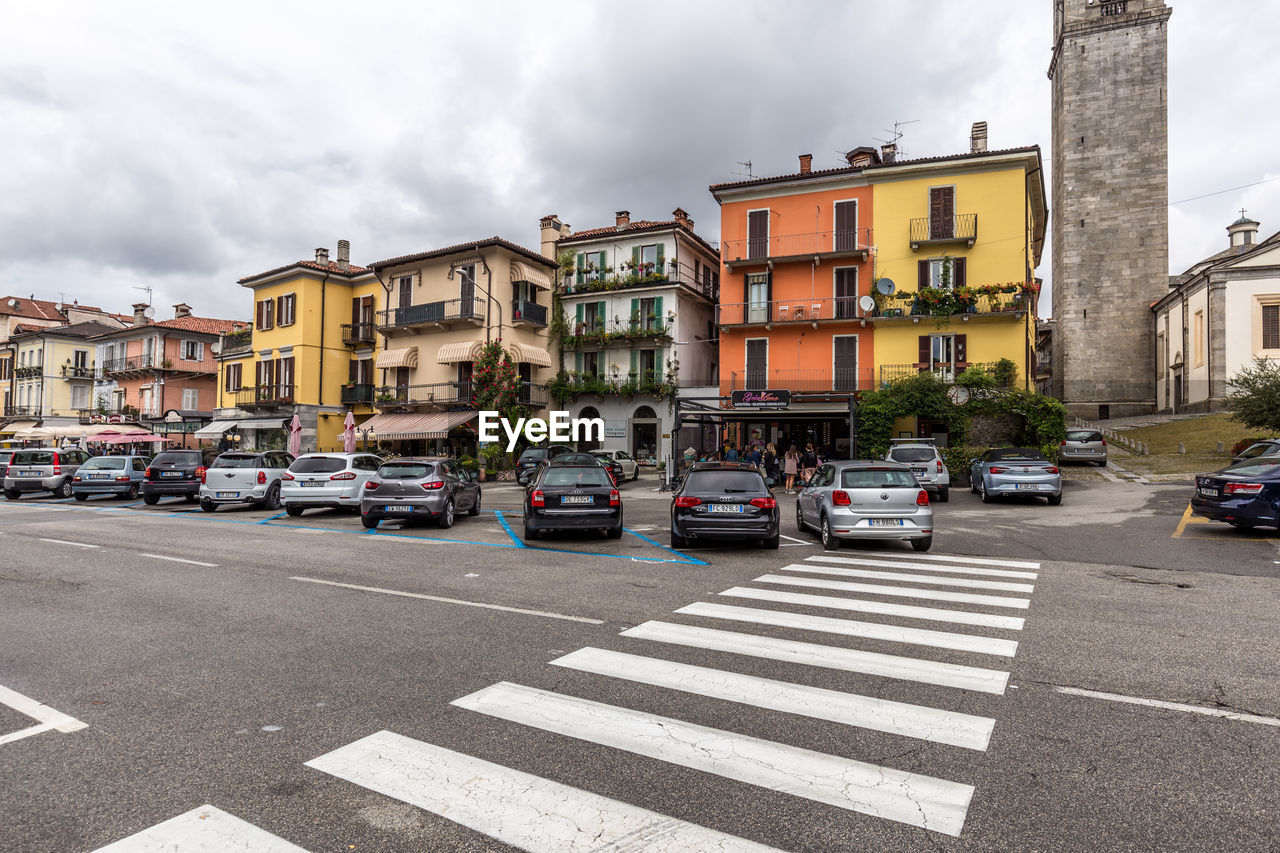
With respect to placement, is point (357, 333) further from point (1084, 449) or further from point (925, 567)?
point (925, 567)

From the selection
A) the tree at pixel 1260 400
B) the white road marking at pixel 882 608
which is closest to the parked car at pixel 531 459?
the white road marking at pixel 882 608

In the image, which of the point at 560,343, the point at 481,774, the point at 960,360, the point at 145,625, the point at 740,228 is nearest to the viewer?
the point at 481,774

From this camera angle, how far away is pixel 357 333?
138 feet

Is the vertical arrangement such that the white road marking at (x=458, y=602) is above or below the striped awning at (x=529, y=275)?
below

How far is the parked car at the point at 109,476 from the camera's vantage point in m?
23.6

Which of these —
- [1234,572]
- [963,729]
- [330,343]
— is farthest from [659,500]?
[330,343]

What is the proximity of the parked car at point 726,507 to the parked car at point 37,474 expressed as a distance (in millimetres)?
25568

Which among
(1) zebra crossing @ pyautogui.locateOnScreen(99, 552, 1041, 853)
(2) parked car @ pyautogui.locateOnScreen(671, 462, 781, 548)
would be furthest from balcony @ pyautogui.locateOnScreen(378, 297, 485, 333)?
(1) zebra crossing @ pyautogui.locateOnScreen(99, 552, 1041, 853)

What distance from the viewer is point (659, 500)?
902 inches

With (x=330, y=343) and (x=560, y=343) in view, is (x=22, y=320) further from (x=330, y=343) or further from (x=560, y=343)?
(x=560, y=343)

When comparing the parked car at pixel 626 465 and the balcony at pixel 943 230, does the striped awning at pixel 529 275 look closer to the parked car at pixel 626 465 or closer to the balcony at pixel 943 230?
the parked car at pixel 626 465

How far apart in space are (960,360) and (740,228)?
12401 millimetres

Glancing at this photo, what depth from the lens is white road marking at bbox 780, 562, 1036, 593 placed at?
865 cm

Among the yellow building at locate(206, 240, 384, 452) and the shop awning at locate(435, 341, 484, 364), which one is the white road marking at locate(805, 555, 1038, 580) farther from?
the yellow building at locate(206, 240, 384, 452)
